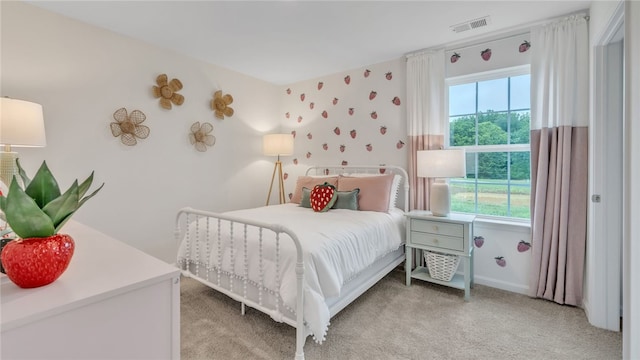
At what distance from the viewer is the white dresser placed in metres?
0.68

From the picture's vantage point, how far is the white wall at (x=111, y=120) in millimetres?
2250

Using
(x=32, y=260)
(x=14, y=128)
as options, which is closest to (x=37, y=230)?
(x=32, y=260)

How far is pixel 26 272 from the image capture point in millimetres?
769

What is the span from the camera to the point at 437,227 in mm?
2625

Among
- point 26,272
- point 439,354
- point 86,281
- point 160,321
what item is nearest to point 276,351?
point 439,354

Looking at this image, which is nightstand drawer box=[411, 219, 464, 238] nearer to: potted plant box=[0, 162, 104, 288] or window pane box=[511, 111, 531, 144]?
window pane box=[511, 111, 531, 144]

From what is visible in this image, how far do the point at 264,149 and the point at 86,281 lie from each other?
310 cm

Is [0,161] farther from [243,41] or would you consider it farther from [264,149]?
[264,149]

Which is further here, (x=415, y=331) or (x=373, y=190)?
(x=373, y=190)

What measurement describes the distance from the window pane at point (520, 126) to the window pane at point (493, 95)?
0.12 m

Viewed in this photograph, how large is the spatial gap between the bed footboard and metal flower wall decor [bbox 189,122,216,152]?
4.17 feet

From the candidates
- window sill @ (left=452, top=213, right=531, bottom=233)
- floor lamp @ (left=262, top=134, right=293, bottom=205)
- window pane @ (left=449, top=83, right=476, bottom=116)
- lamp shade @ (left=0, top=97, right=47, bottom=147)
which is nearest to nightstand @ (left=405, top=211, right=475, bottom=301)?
window sill @ (left=452, top=213, right=531, bottom=233)

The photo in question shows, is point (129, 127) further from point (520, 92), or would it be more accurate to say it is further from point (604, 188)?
point (604, 188)

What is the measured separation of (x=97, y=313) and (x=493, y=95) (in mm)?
3298
